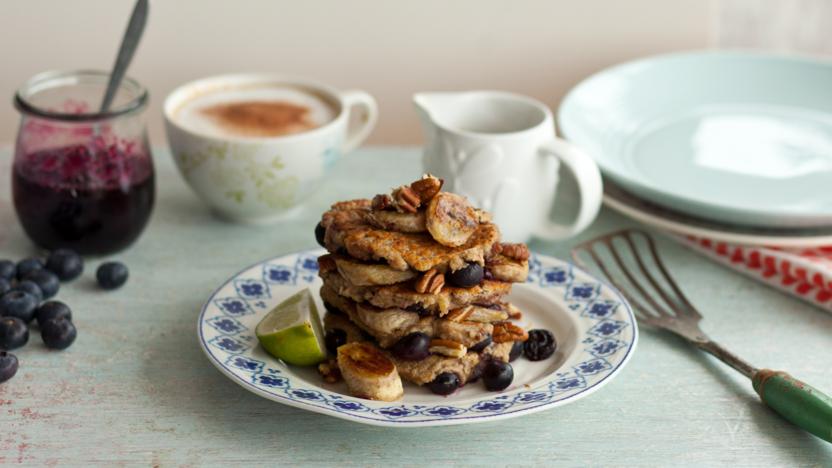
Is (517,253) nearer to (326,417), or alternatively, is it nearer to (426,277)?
(426,277)

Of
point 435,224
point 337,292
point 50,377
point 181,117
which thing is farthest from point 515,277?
point 181,117

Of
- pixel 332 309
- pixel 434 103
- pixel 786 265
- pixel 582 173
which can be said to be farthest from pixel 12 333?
pixel 786 265

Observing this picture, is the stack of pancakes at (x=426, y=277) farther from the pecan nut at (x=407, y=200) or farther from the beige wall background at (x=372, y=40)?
the beige wall background at (x=372, y=40)

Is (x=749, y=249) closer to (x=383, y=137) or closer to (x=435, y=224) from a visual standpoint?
(x=435, y=224)

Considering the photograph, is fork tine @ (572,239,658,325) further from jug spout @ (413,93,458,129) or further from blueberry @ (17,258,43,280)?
blueberry @ (17,258,43,280)

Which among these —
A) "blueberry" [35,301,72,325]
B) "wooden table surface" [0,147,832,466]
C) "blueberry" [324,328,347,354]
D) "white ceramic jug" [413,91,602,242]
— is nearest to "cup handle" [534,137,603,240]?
"white ceramic jug" [413,91,602,242]

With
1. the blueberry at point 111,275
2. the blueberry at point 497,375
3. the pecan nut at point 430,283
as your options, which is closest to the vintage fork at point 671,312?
the blueberry at point 497,375
